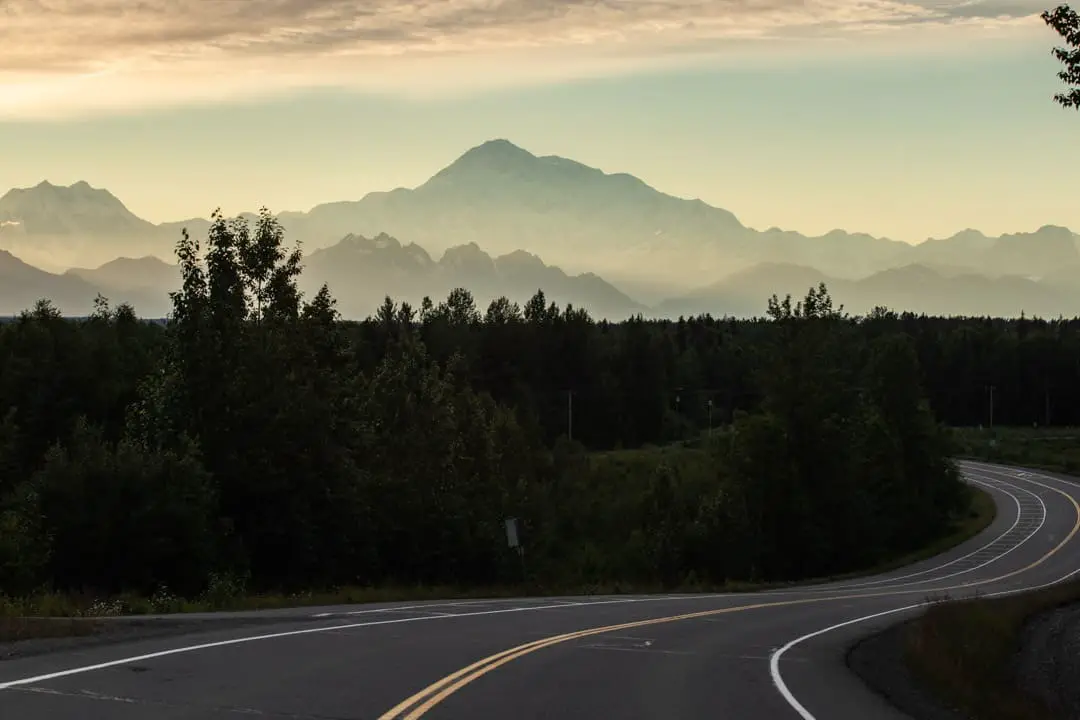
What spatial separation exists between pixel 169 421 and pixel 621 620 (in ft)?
96.6

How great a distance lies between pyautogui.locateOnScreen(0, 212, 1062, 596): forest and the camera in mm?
38188

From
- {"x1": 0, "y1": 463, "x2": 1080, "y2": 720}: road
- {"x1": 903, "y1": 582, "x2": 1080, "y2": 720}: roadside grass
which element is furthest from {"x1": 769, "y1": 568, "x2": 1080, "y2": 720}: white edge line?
{"x1": 903, "y1": 582, "x2": 1080, "y2": 720}: roadside grass

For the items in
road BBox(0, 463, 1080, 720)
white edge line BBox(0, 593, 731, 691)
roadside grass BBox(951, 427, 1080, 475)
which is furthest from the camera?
roadside grass BBox(951, 427, 1080, 475)

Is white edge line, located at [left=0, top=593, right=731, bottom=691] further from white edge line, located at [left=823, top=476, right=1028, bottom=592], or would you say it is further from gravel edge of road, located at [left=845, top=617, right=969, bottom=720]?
white edge line, located at [left=823, top=476, right=1028, bottom=592]

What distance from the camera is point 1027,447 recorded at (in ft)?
467

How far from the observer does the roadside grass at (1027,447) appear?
130 metres

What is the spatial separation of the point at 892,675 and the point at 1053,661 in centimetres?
774

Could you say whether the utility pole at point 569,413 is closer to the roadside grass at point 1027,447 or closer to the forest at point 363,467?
the forest at point 363,467

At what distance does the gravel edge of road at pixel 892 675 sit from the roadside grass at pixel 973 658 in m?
0.17

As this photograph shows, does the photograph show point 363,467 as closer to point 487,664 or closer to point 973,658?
point 973,658

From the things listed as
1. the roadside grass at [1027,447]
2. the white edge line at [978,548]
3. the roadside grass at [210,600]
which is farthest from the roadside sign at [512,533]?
the roadside grass at [1027,447]

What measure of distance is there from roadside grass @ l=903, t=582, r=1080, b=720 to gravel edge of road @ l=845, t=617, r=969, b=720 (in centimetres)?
17

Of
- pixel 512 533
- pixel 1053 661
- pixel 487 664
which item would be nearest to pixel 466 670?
pixel 487 664

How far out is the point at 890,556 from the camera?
270ft
